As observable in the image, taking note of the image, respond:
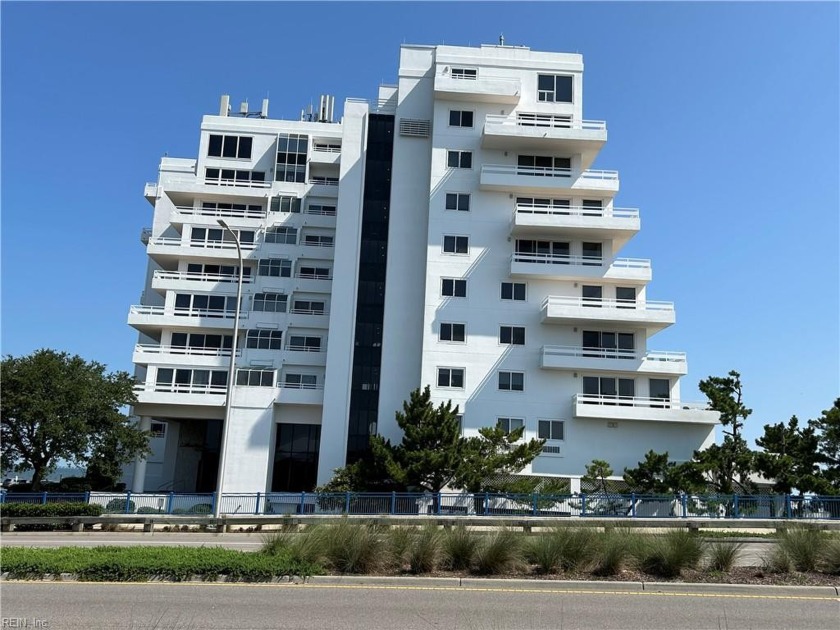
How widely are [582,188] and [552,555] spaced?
99.8 ft

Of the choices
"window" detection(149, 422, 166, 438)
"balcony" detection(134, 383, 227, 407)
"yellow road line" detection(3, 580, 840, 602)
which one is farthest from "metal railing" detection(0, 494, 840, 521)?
"window" detection(149, 422, 166, 438)

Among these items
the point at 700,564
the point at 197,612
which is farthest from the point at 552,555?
the point at 197,612

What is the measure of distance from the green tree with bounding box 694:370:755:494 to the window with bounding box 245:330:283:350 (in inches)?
1061

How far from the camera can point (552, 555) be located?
12.1 m

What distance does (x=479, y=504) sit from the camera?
1096 inches

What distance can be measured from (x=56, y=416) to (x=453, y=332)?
21.1m

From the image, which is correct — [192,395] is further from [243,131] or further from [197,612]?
[197,612]

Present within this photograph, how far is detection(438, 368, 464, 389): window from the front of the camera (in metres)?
36.7

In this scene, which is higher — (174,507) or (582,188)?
(582,188)

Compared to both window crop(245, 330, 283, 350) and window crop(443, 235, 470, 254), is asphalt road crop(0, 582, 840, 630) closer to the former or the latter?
window crop(443, 235, 470, 254)

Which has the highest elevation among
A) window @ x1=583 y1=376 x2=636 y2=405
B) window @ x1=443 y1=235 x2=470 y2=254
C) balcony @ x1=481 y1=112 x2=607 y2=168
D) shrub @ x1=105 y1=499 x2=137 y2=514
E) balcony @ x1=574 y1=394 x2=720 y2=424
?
balcony @ x1=481 y1=112 x2=607 y2=168

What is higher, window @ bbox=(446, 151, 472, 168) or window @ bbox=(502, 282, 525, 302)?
window @ bbox=(446, 151, 472, 168)

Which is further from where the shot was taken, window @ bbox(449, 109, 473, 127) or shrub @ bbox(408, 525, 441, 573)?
window @ bbox(449, 109, 473, 127)

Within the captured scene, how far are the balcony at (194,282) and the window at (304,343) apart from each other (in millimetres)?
5464
